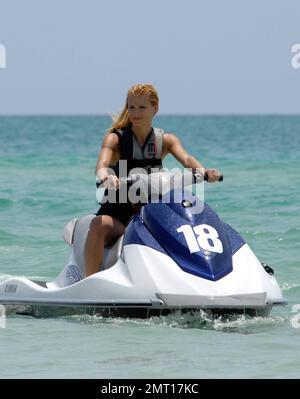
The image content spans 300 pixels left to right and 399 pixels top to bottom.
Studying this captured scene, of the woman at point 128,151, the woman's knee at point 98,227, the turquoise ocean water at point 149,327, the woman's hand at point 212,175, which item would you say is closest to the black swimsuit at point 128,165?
the woman at point 128,151

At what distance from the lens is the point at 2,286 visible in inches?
296

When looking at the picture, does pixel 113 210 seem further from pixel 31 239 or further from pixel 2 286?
pixel 31 239

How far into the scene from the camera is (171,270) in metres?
6.65

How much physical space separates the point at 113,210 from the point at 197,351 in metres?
1.21

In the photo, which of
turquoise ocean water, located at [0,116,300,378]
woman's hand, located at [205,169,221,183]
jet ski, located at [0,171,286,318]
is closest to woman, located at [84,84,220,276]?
jet ski, located at [0,171,286,318]

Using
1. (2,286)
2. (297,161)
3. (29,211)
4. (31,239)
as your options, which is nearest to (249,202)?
(29,211)

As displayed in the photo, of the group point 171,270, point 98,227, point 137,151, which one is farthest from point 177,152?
point 171,270
